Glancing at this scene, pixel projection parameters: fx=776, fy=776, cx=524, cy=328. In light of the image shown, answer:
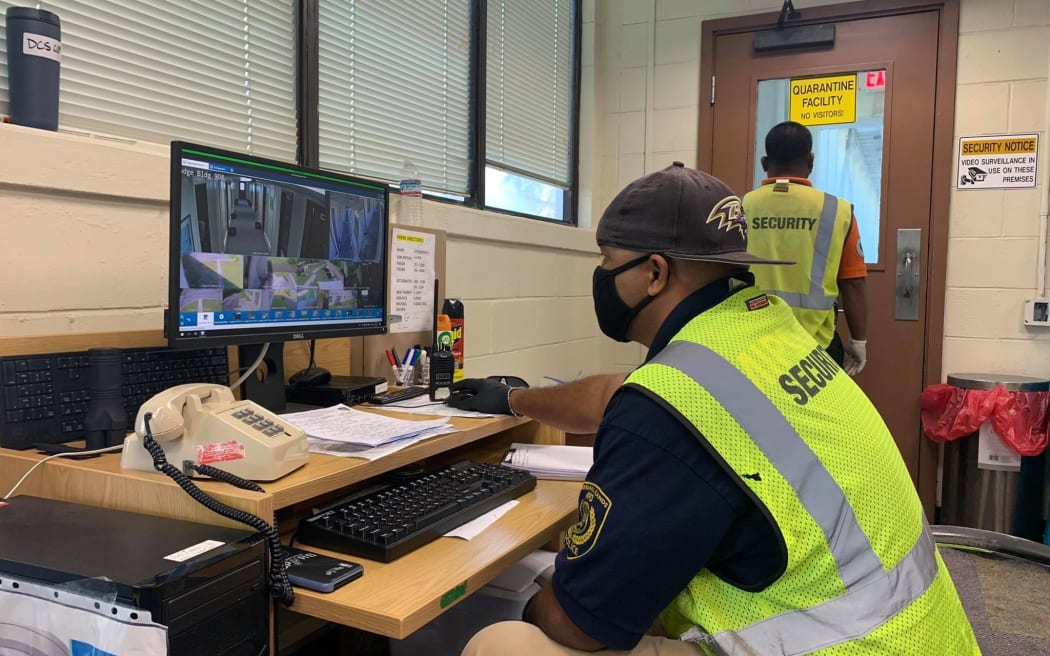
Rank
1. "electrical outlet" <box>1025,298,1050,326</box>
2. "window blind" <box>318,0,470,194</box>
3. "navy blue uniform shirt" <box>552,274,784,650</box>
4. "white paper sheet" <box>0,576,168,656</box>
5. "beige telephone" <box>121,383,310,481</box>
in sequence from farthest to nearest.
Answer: "electrical outlet" <box>1025,298,1050,326</box> → "window blind" <box>318,0,470,194</box> → "beige telephone" <box>121,383,310,481</box> → "navy blue uniform shirt" <box>552,274,784,650</box> → "white paper sheet" <box>0,576,168,656</box>

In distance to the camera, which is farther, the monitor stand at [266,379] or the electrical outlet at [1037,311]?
the electrical outlet at [1037,311]

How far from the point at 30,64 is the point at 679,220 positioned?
1.14m

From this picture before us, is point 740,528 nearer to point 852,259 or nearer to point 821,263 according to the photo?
point 821,263

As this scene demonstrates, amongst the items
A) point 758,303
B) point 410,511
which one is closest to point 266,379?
point 410,511

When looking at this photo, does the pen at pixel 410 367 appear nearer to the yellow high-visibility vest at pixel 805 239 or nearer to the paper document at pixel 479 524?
the paper document at pixel 479 524

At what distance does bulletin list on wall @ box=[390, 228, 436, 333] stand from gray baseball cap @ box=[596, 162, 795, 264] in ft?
2.84

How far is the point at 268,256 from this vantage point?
1.41m

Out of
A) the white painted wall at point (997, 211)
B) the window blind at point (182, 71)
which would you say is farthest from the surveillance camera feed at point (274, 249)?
the white painted wall at point (997, 211)

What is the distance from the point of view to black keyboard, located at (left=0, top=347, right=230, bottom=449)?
46.0 inches

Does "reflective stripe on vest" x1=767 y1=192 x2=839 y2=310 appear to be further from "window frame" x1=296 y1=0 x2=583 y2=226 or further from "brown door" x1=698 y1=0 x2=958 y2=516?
"window frame" x1=296 y1=0 x2=583 y2=226

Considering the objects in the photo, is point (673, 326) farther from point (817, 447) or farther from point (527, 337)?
point (527, 337)

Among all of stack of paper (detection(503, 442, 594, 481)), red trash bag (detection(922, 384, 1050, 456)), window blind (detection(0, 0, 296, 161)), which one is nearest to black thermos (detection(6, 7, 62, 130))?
window blind (detection(0, 0, 296, 161))

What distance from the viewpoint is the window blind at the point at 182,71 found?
1569mm

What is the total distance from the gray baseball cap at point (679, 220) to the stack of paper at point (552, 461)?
47 centimetres
